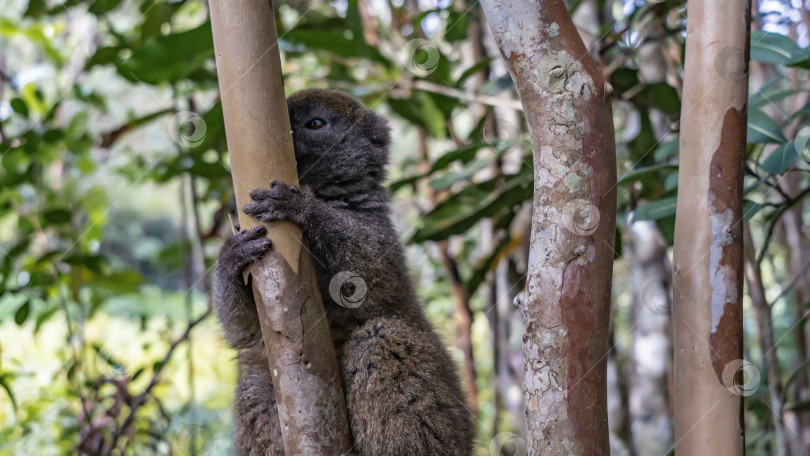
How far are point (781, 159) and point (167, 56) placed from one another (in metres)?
3.16

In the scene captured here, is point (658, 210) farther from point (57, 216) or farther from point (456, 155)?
point (57, 216)

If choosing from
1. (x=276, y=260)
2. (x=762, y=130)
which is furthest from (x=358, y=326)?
(x=762, y=130)

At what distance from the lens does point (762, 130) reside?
3.07m

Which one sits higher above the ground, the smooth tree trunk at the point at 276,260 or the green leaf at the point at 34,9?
the green leaf at the point at 34,9

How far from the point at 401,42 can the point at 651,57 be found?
205 cm

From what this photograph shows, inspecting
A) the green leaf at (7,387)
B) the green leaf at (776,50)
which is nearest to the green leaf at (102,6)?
the green leaf at (7,387)

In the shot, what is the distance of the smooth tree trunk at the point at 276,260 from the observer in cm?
217

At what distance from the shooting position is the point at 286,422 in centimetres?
227

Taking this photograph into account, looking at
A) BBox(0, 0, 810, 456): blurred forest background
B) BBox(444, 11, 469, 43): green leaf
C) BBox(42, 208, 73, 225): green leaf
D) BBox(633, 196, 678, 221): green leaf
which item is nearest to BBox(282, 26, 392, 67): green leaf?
BBox(0, 0, 810, 456): blurred forest background

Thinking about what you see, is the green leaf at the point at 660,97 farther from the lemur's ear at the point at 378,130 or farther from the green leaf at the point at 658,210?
the lemur's ear at the point at 378,130

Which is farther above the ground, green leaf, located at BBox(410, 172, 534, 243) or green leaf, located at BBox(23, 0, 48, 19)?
green leaf, located at BBox(23, 0, 48, 19)

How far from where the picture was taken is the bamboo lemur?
9.29ft

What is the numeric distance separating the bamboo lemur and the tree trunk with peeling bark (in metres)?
0.96

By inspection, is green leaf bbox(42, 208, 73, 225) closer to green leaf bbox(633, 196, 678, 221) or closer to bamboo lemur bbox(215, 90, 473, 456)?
bamboo lemur bbox(215, 90, 473, 456)
